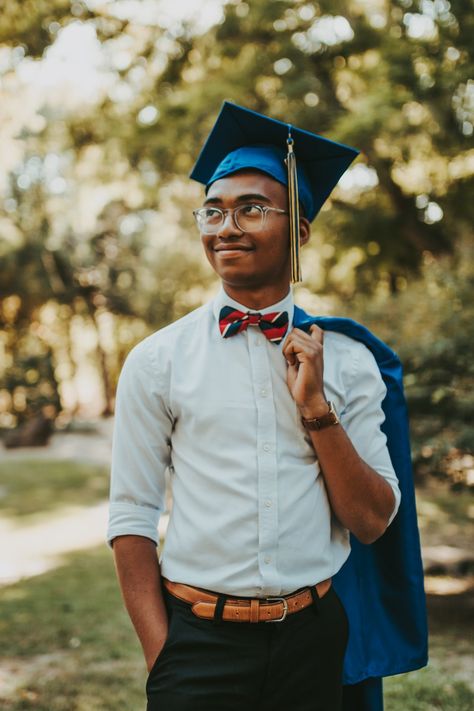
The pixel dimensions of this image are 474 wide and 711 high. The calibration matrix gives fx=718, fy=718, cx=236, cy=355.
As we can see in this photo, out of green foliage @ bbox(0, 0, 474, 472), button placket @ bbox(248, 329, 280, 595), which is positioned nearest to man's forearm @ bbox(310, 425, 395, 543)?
button placket @ bbox(248, 329, 280, 595)

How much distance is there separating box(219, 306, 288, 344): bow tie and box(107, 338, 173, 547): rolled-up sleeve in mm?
247

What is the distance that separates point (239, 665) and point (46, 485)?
A: 13.8 m

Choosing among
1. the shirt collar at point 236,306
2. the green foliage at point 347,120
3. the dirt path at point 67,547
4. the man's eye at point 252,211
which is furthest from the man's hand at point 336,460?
the dirt path at point 67,547

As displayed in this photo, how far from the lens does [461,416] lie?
5848 millimetres

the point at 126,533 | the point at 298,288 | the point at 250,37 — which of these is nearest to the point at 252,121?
the point at 126,533

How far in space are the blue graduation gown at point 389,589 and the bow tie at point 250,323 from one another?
229 millimetres

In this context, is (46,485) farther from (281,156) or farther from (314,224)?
(281,156)

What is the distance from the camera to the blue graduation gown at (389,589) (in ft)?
7.85

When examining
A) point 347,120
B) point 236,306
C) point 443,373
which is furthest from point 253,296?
point 347,120

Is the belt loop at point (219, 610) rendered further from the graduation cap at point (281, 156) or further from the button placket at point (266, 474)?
the graduation cap at point (281, 156)

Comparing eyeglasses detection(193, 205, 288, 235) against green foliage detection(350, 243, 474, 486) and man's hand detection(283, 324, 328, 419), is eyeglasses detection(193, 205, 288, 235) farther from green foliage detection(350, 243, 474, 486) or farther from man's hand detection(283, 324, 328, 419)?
green foliage detection(350, 243, 474, 486)

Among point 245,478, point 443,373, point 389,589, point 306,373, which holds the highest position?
point 306,373

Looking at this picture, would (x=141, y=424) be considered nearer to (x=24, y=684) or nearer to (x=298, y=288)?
(x=24, y=684)

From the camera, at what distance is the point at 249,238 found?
6.87 ft
